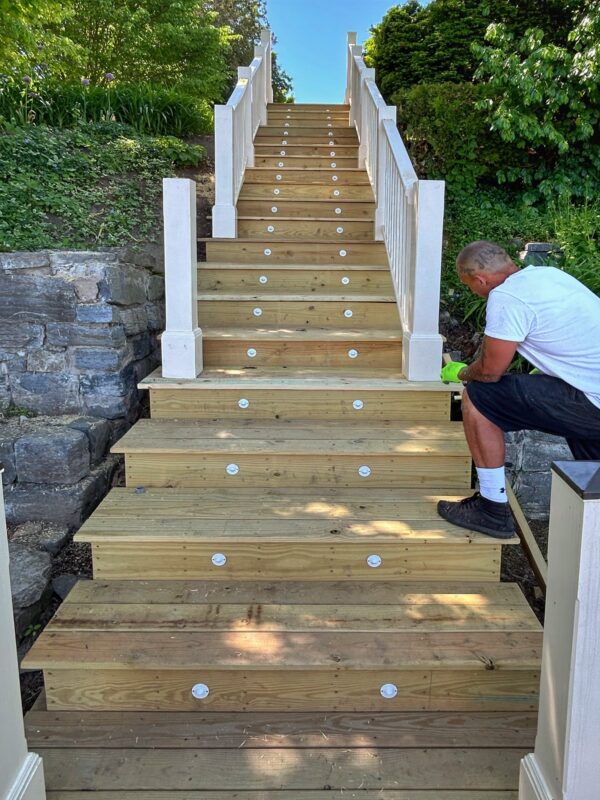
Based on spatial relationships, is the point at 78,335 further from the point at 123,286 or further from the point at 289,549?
the point at 289,549

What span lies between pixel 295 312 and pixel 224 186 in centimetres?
149

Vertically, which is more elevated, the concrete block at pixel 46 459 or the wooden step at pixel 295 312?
the wooden step at pixel 295 312

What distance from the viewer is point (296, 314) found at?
390cm

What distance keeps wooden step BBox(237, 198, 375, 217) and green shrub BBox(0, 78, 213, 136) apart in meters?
1.49

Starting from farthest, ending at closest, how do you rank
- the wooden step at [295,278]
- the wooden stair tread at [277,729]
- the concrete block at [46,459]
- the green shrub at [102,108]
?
the green shrub at [102,108]
the wooden step at [295,278]
the concrete block at [46,459]
the wooden stair tread at [277,729]

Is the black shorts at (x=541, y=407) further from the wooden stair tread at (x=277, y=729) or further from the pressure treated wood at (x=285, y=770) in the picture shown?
the pressure treated wood at (x=285, y=770)

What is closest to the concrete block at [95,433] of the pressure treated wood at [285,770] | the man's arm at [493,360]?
the pressure treated wood at [285,770]

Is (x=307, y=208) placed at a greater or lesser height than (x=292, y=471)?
greater

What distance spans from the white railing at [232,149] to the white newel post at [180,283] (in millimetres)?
1528

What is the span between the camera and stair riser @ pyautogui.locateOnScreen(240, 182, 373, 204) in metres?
5.27

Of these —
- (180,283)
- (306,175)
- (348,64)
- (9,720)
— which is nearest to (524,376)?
(180,283)

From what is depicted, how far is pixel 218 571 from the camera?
238 centimetres

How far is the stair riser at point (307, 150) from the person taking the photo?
19.7 feet

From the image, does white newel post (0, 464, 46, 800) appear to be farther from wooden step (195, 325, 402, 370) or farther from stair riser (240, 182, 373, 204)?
stair riser (240, 182, 373, 204)
